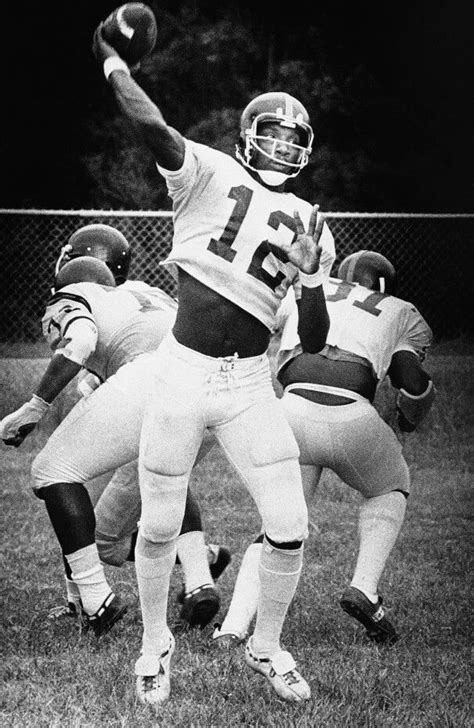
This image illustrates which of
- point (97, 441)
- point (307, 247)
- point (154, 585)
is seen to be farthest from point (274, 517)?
point (97, 441)

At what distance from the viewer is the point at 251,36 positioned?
1802cm

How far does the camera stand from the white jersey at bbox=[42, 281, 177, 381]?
4945 millimetres

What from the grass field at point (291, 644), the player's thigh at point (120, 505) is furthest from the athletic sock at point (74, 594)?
the player's thigh at point (120, 505)

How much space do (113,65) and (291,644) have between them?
2373 mm

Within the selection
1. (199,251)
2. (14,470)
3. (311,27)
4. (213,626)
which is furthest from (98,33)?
(311,27)

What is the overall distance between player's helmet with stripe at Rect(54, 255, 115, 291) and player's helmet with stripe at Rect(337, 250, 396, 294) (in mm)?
1132

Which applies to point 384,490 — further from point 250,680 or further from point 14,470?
point 14,470

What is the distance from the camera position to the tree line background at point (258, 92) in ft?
55.0

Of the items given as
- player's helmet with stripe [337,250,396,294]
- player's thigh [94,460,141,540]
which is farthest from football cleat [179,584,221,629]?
player's helmet with stripe [337,250,396,294]

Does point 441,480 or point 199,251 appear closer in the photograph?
point 199,251

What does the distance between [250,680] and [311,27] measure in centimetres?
1489

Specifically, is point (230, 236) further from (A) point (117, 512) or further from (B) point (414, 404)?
(A) point (117, 512)

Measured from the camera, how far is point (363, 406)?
16.1ft

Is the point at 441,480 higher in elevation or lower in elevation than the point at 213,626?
lower
